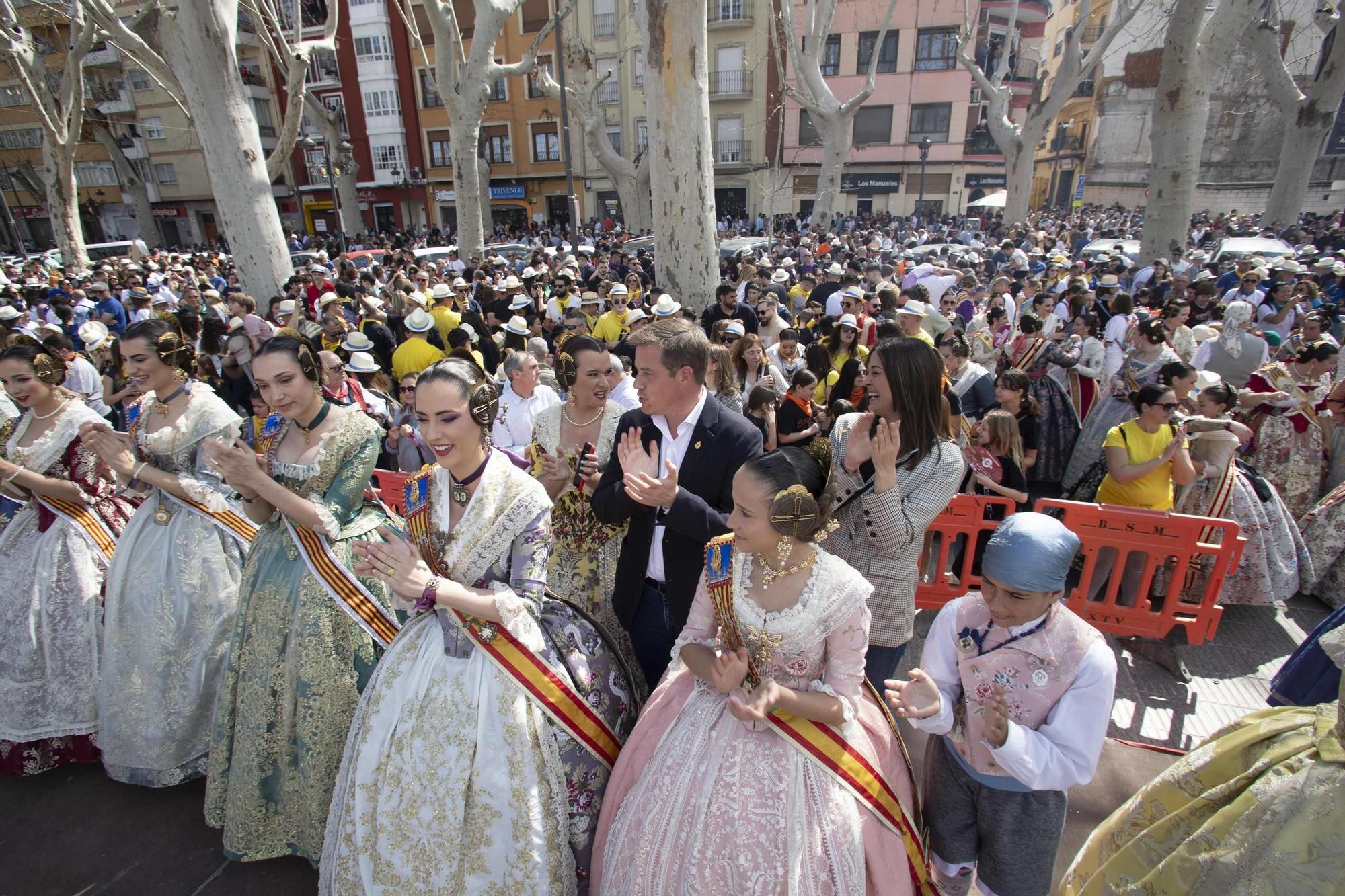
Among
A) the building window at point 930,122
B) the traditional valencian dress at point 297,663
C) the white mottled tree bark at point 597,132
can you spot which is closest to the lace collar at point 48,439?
the traditional valencian dress at point 297,663

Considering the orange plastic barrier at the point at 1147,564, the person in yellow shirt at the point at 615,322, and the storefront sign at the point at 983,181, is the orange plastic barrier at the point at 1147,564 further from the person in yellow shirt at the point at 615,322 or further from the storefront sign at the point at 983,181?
the storefront sign at the point at 983,181

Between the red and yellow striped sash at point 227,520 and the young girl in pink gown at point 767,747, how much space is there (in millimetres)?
2219

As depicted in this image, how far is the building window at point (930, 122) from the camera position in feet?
111

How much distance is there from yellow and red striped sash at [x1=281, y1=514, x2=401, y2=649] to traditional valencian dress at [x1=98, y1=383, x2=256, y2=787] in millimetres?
689

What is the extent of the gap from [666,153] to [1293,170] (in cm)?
1655

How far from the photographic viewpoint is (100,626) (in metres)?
3.43

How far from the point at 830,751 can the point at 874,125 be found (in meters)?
38.6

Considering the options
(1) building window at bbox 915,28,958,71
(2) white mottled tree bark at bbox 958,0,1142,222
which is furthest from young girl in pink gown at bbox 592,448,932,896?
(1) building window at bbox 915,28,958,71

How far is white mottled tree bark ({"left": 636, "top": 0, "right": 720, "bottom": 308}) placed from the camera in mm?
6980

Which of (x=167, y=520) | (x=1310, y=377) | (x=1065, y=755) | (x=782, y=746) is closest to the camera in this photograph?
(x=1065, y=755)

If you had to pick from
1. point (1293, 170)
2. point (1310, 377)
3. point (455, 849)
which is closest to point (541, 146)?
point (1293, 170)

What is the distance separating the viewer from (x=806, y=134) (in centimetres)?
3606

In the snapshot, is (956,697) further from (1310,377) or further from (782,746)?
(1310,377)

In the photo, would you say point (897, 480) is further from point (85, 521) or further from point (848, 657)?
point (85, 521)
